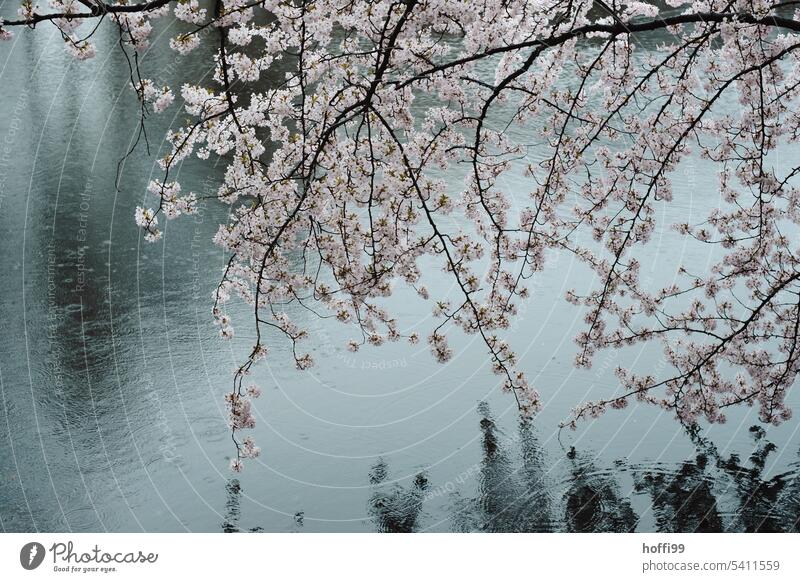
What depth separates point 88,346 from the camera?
232 inches

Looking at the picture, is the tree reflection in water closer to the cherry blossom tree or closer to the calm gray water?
the calm gray water

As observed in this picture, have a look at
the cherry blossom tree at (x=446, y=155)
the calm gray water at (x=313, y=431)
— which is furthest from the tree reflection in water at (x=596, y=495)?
the cherry blossom tree at (x=446, y=155)

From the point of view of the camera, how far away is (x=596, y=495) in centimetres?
456

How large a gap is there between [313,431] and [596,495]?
4.96ft

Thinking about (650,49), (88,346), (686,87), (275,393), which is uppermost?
(650,49)

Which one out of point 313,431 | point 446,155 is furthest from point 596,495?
point 446,155

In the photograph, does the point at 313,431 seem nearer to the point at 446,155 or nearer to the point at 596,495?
the point at 596,495

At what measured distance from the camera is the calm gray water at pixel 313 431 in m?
4.47

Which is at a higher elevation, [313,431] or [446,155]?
[446,155]

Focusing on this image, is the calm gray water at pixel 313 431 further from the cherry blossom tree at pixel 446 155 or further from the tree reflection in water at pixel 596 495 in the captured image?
the cherry blossom tree at pixel 446 155

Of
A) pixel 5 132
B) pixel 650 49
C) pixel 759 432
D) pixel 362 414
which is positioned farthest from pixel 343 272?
pixel 650 49

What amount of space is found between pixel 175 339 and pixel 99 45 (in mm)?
7187

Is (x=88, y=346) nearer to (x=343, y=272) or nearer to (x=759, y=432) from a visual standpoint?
(x=343, y=272)

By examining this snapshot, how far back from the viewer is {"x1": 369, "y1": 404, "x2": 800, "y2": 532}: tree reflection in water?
438 centimetres
